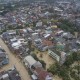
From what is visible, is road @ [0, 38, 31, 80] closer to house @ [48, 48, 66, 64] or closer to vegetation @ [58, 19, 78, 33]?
house @ [48, 48, 66, 64]

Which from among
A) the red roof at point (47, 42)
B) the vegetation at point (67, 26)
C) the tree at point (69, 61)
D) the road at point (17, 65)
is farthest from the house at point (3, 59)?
the vegetation at point (67, 26)

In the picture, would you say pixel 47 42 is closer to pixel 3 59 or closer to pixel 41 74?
pixel 3 59

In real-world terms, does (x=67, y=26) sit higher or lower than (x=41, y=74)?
lower

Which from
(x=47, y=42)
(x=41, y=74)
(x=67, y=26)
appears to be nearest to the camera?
(x=41, y=74)

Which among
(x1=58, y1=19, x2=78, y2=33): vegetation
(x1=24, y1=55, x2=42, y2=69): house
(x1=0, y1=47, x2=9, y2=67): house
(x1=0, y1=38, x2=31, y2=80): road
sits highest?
(x1=24, y1=55, x2=42, y2=69): house

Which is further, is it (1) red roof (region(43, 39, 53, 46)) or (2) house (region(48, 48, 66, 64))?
(1) red roof (region(43, 39, 53, 46))

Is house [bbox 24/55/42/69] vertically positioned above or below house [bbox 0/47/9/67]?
above

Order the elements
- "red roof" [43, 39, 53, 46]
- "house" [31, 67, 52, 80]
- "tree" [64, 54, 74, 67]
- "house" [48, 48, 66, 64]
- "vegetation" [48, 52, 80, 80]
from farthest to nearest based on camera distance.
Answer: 1. "red roof" [43, 39, 53, 46]
2. "house" [48, 48, 66, 64]
3. "tree" [64, 54, 74, 67]
4. "vegetation" [48, 52, 80, 80]
5. "house" [31, 67, 52, 80]

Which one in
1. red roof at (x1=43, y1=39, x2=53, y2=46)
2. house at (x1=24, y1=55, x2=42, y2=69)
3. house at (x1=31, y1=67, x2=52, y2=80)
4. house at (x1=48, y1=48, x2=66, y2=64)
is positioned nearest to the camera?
house at (x1=31, y1=67, x2=52, y2=80)

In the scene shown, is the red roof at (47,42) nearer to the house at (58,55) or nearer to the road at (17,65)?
the house at (58,55)

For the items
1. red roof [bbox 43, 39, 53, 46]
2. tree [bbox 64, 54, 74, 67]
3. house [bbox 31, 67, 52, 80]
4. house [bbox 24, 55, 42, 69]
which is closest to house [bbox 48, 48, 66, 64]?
tree [bbox 64, 54, 74, 67]

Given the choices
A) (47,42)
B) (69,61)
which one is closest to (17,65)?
(69,61)
